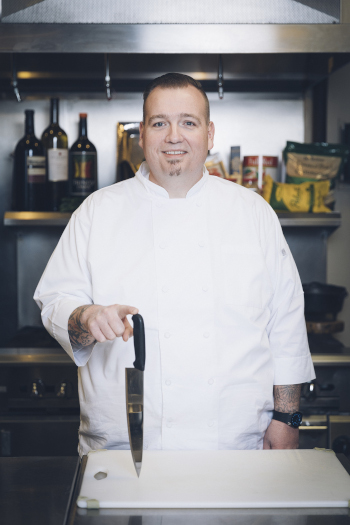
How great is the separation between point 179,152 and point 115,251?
10.6 inches

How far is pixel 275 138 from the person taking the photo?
221 centimetres

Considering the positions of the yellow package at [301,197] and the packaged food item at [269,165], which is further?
the packaged food item at [269,165]

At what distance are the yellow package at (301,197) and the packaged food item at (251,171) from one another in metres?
0.13

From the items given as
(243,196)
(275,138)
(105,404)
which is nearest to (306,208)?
(275,138)

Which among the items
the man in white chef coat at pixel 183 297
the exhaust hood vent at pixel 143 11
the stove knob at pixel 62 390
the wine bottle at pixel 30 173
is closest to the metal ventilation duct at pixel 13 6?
the exhaust hood vent at pixel 143 11

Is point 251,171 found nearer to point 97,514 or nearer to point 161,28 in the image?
point 161,28

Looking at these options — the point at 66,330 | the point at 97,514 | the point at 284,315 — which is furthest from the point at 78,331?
the point at 284,315

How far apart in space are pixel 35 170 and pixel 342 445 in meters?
1.38

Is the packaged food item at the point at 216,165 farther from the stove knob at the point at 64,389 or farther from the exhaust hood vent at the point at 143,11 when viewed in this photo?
the stove knob at the point at 64,389

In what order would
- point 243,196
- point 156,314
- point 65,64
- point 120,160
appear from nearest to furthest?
1. point 156,314
2. point 243,196
3. point 65,64
4. point 120,160

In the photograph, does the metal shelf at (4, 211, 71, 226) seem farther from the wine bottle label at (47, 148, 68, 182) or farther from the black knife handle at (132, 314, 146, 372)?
the black knife handle at (132, 314, 146, 372)

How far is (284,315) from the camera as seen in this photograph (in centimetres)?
136

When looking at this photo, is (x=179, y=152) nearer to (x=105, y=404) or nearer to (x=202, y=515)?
(x=105, y=404)

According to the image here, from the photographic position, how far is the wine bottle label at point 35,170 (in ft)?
6.64
